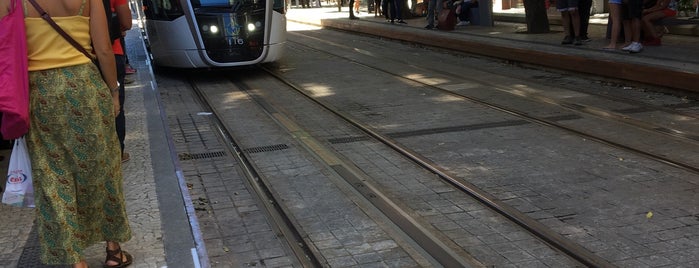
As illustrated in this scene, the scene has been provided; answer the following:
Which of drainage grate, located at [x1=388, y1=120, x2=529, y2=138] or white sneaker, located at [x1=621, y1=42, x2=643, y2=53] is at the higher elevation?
white sneaker, located at [x1=621, y1=42, x2=643, y2=53]

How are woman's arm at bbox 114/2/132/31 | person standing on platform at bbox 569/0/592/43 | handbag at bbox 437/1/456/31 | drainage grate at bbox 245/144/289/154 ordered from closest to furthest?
woman's arm at bbox 114/2/132/31, drainage grate at bbox 245/144/289/154, person standing on platform at bbox 569/0/592/43, handbag at bbox 437/1/456/31

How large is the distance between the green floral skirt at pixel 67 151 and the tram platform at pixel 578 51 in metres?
8.01

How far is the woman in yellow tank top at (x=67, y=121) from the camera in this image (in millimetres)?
3314

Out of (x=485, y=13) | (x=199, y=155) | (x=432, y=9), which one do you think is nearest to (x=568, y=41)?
(x=485, y=13)

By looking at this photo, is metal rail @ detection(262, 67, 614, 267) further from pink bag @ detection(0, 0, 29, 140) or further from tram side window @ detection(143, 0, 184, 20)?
tram side window @ detection(143, 0, 184, 20)

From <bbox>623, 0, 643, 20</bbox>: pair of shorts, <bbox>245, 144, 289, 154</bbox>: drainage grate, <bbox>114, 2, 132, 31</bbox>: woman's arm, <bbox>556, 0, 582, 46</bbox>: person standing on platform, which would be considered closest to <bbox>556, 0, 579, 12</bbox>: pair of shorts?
<bbox>556, 0, 582, 46</bbox>: person standing on platform

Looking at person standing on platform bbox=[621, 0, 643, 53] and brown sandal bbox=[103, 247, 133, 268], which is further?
person standing on platform bbox=[621, 0, 643, 53]

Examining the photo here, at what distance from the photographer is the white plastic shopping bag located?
3.38 metres

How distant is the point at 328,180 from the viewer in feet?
19.0

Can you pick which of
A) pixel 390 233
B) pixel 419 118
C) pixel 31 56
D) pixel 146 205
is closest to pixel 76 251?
pixel 31 56

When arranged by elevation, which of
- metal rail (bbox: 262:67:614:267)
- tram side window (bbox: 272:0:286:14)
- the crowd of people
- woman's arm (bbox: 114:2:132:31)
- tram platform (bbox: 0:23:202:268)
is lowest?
metal rail (bbox: 262:67:614:267)

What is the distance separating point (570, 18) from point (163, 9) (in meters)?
7.99

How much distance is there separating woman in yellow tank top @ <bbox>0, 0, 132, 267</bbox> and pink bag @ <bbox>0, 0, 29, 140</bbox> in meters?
0.06

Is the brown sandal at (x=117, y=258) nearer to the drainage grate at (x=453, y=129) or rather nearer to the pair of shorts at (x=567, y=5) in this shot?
the drainage grate at (x=453, y=129)
